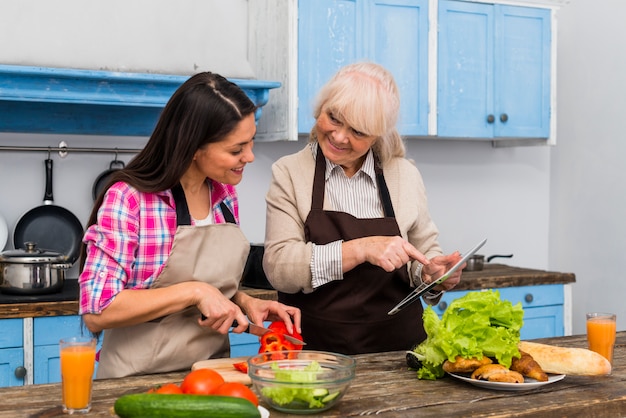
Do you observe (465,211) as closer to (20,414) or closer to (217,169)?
(217,169)

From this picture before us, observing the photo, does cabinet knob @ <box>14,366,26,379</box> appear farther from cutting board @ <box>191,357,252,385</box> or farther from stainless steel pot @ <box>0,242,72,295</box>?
cutting board @ <box>191,357,252,385</box>

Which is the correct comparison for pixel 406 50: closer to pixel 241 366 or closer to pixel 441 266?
pixel 441 266

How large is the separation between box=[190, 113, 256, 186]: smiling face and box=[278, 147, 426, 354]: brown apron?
1.35 ft

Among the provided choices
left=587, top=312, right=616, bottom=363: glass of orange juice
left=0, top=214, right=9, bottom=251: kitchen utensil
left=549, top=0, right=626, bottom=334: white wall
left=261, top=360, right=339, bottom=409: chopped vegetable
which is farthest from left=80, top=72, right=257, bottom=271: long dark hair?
left=549, top=0, right=626, bottom=334: white wall

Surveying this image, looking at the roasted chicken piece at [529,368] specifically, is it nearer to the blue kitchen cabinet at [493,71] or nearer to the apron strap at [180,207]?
the apron strap at [180,207]

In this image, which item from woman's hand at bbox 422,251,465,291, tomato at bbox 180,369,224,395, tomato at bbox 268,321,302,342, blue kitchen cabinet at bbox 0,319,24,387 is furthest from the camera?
blue kitchen cabinet at bbox 0,319,24,387

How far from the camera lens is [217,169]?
208 centimetres

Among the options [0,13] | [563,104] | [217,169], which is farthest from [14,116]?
[563,104]

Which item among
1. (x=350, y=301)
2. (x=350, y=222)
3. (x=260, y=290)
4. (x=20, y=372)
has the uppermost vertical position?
(x=350, y=222)

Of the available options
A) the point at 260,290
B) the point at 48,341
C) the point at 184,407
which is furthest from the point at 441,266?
the point at 48,341

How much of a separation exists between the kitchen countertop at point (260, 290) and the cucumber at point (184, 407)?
5.87 feet

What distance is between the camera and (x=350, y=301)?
96.7 inches

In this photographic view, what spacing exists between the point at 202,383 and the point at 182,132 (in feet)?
2.35

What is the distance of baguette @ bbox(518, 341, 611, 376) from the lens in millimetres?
1875
